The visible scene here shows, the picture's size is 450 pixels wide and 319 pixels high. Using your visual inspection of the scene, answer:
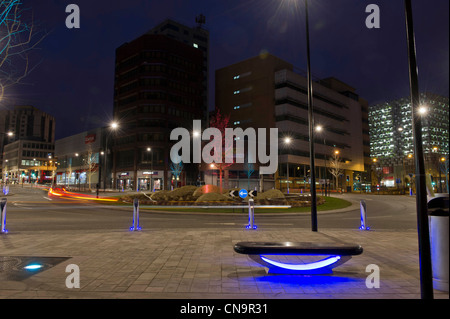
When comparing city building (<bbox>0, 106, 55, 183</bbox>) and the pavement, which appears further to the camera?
city building (<bbox>0, 106, 55, 183</bbox>)

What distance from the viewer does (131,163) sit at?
234 ft

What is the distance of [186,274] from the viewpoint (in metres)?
5.45

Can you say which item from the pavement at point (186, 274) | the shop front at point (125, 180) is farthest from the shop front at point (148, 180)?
the pavement at point (186, 274)

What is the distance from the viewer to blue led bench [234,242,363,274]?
16.9 feet

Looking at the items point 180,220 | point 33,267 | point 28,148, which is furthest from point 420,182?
point 28,148

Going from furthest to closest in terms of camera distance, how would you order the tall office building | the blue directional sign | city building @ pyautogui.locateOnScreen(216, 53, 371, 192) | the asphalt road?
the tall office building
city building @ pyautogui.locateOnScreen(216, 53, 371, 192)
the blue directional sign
the asphalt road

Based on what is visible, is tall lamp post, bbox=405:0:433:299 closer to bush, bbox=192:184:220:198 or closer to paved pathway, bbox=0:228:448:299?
paved pathway, bbox=0:228:448:299

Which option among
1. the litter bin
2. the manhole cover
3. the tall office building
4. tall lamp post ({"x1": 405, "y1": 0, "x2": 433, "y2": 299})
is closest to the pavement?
the manhole cover

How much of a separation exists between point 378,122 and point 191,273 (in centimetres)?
21090

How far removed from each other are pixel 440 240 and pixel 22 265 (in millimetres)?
7999

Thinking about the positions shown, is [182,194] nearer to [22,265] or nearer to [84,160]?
[22,265]

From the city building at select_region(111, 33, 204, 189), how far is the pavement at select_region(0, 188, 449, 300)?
58.9 metres

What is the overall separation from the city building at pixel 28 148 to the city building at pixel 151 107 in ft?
111

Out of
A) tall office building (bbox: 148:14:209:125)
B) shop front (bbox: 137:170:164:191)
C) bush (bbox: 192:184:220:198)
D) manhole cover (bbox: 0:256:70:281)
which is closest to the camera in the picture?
manhole cover (bbox: 0:256:70:281)
